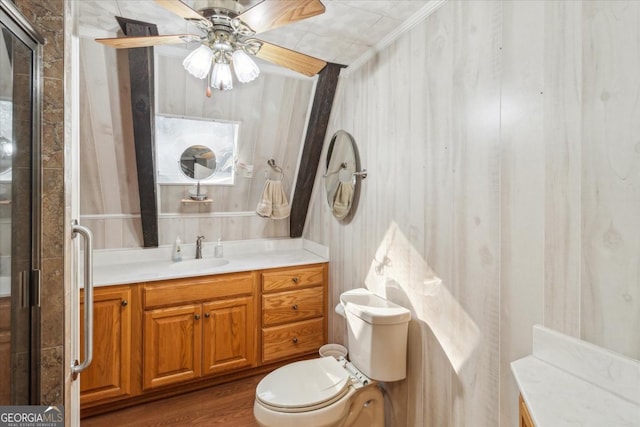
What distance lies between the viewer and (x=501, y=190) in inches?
48.7

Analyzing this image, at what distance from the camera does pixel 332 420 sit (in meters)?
1.48

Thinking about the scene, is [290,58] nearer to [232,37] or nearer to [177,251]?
[232,37]

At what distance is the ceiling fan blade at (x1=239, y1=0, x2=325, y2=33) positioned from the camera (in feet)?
3.56

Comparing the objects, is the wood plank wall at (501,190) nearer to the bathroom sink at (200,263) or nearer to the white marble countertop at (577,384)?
the white marble countertop at (577,384)

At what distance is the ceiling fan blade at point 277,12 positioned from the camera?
3.56ft

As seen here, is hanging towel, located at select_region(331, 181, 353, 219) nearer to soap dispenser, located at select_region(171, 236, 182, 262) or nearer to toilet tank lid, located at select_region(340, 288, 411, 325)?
toilet tank lid, located at select_region(340, 288, 411, 325)

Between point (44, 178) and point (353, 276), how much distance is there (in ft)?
5.95

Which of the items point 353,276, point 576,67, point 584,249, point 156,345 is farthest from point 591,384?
point 156,345

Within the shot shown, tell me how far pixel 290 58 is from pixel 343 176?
103 centimetres

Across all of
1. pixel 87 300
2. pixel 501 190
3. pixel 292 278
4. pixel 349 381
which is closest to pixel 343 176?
pixel 292 278

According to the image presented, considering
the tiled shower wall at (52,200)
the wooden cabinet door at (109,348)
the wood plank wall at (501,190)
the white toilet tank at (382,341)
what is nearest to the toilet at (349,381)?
the white toilet tank at (382,341)

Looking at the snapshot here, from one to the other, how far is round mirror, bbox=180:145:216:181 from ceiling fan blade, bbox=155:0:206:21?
1.43 m

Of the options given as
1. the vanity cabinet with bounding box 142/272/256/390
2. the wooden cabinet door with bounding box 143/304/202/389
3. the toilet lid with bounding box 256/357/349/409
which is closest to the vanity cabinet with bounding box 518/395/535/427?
the toilet lid with bounding box 256/357/349/409

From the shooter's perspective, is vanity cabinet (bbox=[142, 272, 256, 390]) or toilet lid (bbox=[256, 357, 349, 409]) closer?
toilet lid (bbox=[256, 357, 349, 409])
